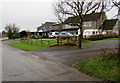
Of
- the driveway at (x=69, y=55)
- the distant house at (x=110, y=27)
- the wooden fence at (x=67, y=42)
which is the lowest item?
the driveway at (x=69, y=55)

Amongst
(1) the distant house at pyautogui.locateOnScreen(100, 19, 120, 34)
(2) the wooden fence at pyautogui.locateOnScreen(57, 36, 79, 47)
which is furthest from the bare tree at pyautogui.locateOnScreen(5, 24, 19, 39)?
(1) the distant house at pyautogui.locateOnScreen(100, 19, 120, 34)

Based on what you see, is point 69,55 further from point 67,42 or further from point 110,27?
point 110,27

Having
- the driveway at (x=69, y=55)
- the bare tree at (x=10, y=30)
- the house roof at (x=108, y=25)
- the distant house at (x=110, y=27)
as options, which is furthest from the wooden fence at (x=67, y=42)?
the bare tree at (x=10, y=30)

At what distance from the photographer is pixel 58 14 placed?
2511cm

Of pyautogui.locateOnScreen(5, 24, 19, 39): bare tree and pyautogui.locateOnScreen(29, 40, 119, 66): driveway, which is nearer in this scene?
pyautogui.locateOnScreen(29, 40, 119, 66): driveway

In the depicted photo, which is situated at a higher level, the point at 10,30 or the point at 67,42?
the point at 10,30

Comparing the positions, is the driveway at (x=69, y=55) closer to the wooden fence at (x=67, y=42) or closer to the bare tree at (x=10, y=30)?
the wooden fence at (x=67, y=42)

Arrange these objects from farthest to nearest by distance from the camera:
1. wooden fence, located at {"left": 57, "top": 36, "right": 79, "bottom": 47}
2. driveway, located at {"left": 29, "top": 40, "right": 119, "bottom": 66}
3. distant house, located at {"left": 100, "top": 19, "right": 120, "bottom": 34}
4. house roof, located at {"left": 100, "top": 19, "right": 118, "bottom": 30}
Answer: house roof, located at {"left": 100, "top": 19, "right": 118, "bottom": 30} → distant house, located at {"left": 100, "top": 19, "right": 120, "bottom": 34} → wooden fence, located at {"left": 57, "top": 36, "right": 79, "bottom": 47} → driveway, located at {"left": 29, "top": 40, "right": 119, "bottom": 66}

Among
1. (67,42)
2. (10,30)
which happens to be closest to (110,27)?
(67,42)

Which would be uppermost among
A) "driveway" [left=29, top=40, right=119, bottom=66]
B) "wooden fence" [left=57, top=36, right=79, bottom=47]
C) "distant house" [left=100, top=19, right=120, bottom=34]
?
"distant house" [left=100, top=19, right=120, bottom=34]

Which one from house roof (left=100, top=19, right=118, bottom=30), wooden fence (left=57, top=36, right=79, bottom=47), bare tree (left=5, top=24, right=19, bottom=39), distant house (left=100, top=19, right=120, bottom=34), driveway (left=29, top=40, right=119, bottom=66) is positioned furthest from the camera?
bare tree (left=5, top=24, right=19, bottom=39)

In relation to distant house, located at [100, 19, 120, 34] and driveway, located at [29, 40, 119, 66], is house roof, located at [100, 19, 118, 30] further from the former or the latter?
driveway, located at [29, 40, 119, 66]

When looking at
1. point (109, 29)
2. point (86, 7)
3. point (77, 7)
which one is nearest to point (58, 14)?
point (77, 7)

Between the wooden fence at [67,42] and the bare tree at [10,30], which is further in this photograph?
the bare tree at [10,30]
